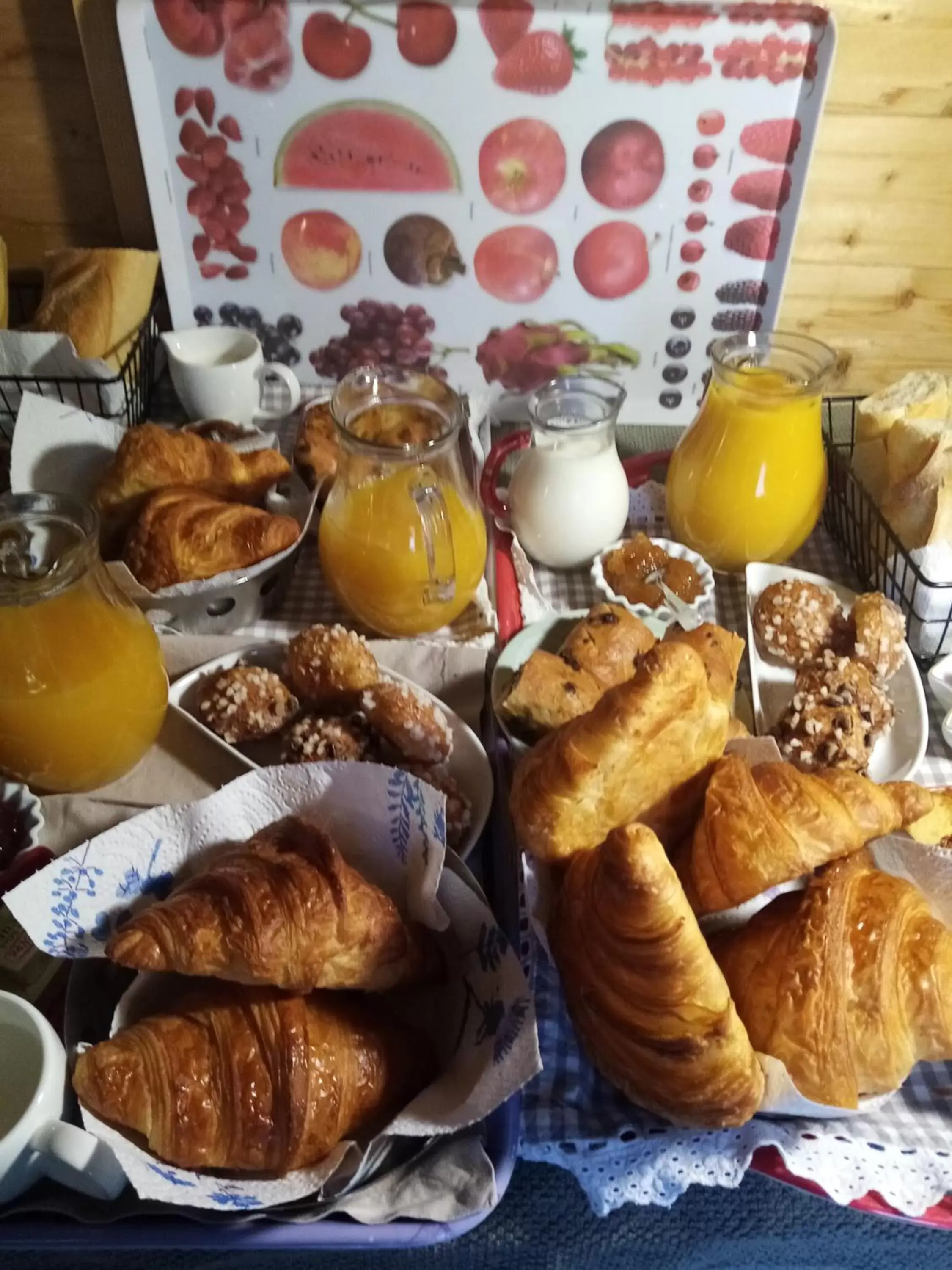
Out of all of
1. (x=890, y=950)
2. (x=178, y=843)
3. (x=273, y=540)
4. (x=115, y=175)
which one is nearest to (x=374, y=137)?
(x=115, y=175)

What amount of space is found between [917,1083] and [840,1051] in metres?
0.11

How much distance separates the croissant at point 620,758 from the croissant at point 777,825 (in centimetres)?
4

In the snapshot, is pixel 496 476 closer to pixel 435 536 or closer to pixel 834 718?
pixel 435 536

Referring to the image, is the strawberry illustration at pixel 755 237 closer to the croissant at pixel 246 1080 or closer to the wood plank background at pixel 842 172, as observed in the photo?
the wood plank background at pixel 842 172

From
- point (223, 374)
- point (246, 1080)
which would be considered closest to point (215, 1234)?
point (246, 1080)

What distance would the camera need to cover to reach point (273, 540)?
835mm

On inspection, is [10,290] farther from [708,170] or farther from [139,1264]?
[139,1264]

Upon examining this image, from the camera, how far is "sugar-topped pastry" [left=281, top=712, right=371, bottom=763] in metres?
0.72

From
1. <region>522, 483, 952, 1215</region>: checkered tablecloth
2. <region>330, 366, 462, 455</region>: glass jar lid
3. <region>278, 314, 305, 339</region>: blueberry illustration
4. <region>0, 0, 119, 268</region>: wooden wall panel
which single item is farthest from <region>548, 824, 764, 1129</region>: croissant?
<region>0, 0, 119, 268</region>: wooden wall panel

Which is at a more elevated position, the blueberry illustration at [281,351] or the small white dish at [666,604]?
the blueberry illustration at [281,351]

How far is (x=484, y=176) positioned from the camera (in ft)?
3.41

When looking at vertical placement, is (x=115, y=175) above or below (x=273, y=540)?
above

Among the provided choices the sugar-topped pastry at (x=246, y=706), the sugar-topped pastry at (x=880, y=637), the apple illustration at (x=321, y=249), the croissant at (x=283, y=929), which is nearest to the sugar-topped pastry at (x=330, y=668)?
the sugar-topped pastry at (x=246, y=706)

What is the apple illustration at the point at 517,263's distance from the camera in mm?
1081
